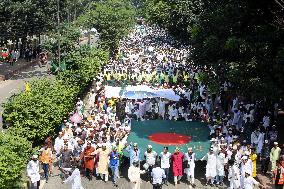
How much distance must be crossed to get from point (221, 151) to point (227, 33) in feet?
19.8

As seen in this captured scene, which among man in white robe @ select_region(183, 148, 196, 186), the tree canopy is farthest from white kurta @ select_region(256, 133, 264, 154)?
man in white robe @ select_region(183, 148, 196, 186)

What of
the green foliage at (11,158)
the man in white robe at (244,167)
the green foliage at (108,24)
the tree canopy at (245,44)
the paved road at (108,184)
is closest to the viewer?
the green foliage at (11,158)

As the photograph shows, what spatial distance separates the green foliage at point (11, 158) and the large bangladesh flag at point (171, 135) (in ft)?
14.8

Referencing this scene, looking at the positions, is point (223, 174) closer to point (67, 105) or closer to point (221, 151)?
point (221, 151)

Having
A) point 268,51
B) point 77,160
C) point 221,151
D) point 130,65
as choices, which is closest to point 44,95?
point 77,160

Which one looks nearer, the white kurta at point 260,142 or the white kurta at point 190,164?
the white kurta at point 190,164

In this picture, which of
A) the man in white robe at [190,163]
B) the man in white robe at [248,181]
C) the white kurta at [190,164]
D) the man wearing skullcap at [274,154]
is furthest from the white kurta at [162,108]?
the man in white robe at [248,181]

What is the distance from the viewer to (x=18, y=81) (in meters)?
33.6

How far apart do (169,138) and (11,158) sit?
24.7 feet

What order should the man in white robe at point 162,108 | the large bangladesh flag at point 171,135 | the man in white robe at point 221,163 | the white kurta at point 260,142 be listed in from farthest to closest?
1. the man in white robe at point 162,108
2. the large bangladesh flag at point 171,135
3. the white kurta at point 260,142
4. the man in white robe at point 221,163

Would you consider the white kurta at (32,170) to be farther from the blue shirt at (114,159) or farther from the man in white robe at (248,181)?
the man in white robe at (248,181)

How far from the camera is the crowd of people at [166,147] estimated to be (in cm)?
Result: 1467

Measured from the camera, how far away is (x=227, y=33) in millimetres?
19266

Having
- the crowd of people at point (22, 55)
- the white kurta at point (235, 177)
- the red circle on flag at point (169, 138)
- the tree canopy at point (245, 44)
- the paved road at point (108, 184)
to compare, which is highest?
the tree canopy at point (245, 44)
